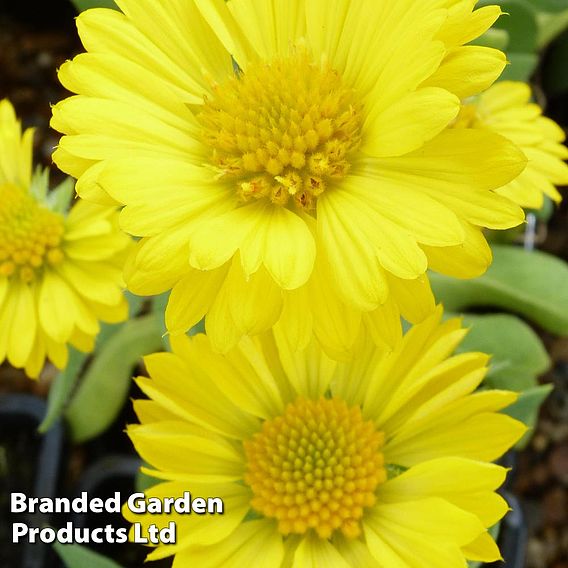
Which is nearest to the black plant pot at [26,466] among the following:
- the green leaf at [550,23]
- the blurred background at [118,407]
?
the blurred background at [118,407]

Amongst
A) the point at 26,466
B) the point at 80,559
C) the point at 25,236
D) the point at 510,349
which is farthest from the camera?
the point at 26,466

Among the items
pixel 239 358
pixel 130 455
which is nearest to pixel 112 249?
pixel 239 358

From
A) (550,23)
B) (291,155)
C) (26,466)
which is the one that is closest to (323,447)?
(291,155)

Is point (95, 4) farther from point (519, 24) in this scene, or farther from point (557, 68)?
point (557, 68)

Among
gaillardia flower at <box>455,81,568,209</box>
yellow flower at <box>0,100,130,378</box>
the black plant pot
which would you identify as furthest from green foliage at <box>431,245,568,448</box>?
the black plant pot

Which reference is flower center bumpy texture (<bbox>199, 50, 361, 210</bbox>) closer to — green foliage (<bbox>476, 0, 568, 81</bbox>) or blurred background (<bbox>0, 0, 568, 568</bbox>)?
blurred background (<bbox>0, 0, 568, 568</bbox>)

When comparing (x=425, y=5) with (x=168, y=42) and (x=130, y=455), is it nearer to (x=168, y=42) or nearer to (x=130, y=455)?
(x=168, y=42)
